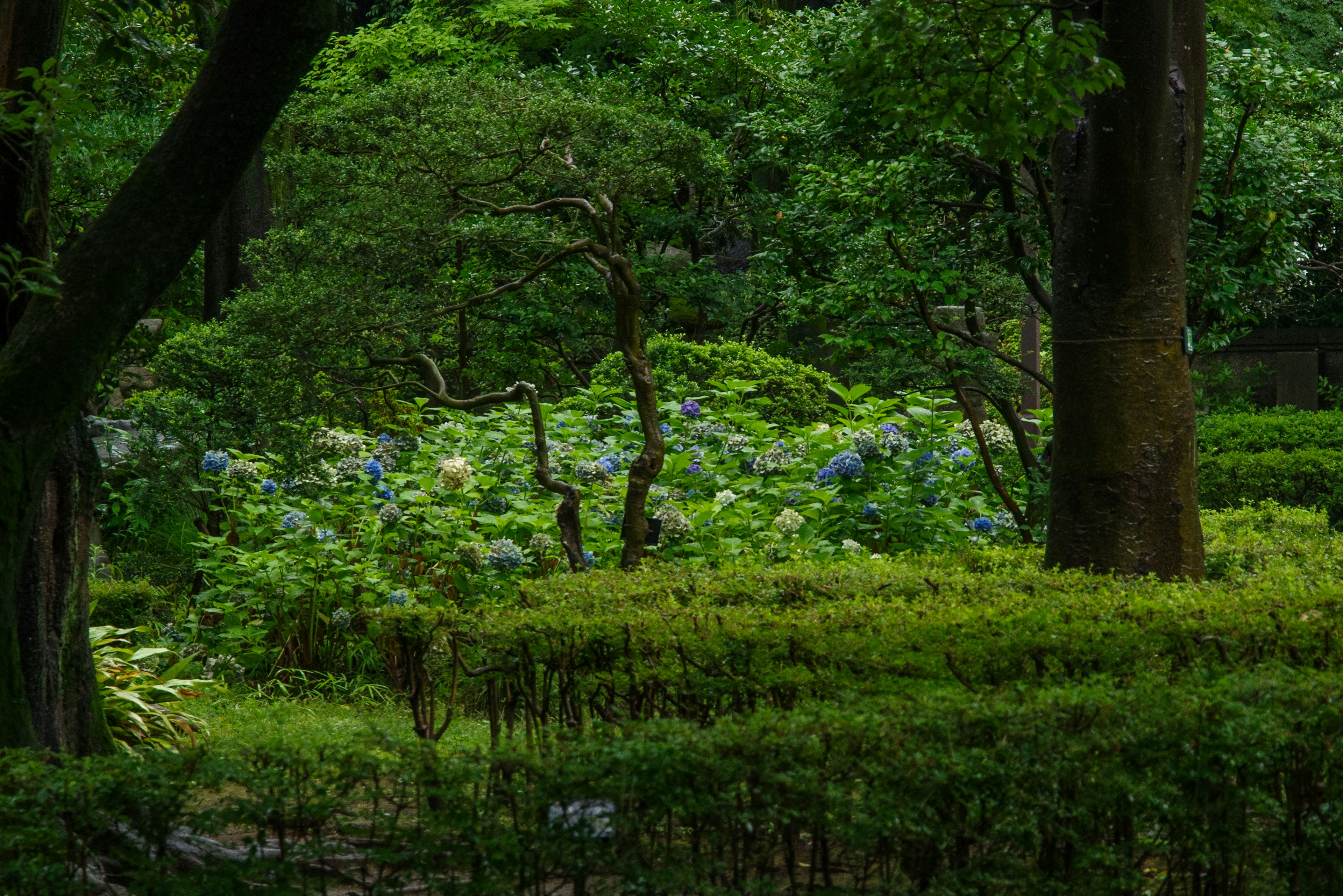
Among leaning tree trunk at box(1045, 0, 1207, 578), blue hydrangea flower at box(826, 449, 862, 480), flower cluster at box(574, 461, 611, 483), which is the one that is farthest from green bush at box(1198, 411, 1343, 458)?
leaning tree trunk at box(1045, 0, 1207, 578)

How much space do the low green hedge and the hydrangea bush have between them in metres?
3.22

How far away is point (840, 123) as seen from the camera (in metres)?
8.20

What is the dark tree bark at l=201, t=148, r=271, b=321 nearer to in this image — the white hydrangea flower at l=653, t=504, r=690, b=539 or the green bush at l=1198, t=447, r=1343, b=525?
the white hydrangea flower at l=653, t=504, r=690, b=539

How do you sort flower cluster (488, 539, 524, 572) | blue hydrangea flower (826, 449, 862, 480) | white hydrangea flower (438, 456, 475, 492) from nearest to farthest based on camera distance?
1. flower cluster (488, 539, 524, 572)
2. blue hydrangea flower (826, 449, 862, 480)
3. white hydrangea flower (438, 456, 475, 492)

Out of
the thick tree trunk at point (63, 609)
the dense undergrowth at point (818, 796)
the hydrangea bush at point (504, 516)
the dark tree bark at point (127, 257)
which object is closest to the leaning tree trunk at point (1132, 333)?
the dense undergrowth at point (818, 796)

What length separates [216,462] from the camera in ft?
23.7

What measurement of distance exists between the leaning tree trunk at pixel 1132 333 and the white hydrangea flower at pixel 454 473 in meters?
3.56

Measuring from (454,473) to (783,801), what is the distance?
4.62 metres

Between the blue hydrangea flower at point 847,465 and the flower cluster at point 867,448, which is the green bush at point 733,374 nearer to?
the flower cluster at point 867,448

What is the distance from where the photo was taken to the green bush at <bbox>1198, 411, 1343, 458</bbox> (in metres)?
10.7

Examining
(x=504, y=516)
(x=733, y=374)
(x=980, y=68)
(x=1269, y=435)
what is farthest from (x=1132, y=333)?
(x=1269, y=435)

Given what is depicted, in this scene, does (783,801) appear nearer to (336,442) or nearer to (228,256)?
(336,442)

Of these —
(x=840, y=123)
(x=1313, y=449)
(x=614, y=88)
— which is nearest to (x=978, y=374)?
(x=840, y=123)

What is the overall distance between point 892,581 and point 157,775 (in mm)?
2624
